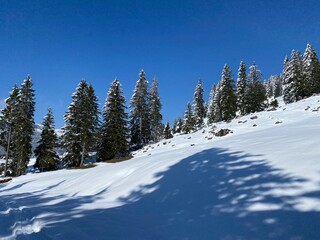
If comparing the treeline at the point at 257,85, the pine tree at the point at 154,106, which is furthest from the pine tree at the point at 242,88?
the pine tree at the point at 154,106

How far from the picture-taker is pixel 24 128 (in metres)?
38.3

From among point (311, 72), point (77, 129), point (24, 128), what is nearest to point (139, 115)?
point (77, 129)

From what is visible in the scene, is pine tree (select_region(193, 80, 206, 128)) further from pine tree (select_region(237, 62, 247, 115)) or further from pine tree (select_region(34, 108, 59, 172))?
pine tree (select_region(34, 108, 59, 172))

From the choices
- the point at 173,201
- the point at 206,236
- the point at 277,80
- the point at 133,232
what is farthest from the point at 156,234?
the point at 277,80

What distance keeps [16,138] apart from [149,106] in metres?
23.9

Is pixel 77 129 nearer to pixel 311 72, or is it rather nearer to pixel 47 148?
pixel 47 148

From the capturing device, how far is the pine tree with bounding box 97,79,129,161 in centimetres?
3966

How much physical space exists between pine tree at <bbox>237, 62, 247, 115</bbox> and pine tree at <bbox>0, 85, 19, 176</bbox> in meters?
43.6

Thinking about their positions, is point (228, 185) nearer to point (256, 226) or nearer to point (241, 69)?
point (256, 226)

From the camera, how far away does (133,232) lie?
6156 mm

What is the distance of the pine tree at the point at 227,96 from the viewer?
5575cm

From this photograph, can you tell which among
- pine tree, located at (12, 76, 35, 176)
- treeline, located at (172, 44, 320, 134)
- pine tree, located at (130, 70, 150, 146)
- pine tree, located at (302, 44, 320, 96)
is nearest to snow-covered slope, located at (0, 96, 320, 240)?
pine tree, located at (12, 76, 35, 176)

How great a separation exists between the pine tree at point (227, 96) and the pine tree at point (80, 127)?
2816 centimetres

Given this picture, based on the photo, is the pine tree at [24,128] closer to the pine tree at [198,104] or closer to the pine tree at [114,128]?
the pine tree at [114,128]
